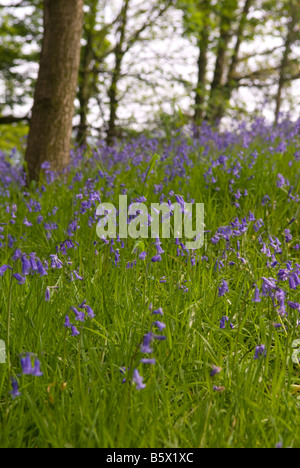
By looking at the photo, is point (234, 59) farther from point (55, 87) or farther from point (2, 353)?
point (2, 353)

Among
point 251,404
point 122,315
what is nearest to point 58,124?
point 122,315

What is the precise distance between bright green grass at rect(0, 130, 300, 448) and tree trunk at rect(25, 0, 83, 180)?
9.15ft

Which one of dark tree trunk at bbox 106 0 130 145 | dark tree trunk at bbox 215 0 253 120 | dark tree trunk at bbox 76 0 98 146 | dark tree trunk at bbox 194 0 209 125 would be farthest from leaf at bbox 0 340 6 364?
dark tree trunk at bbox 215 0 253 120

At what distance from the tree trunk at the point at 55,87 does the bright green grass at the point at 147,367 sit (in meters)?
2.79

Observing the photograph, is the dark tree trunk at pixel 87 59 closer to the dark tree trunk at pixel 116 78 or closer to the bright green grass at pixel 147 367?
the dark tree trunk at pixel 116 78

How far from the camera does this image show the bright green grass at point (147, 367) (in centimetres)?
165

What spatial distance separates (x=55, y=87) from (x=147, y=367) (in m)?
4.42

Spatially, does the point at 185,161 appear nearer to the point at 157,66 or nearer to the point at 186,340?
the point at 186,340

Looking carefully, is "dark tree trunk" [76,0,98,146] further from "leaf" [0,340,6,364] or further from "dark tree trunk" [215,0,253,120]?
"leaf" [0,340,6,364]

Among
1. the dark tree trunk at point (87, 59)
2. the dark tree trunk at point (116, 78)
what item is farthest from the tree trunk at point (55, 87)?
the dark tree trunk at point (116, 78)

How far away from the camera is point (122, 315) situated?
236 centimetres

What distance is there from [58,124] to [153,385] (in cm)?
447

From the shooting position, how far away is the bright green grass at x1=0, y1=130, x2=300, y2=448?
1650 millimetres

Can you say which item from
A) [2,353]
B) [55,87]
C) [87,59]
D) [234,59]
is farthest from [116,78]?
[2,353]
